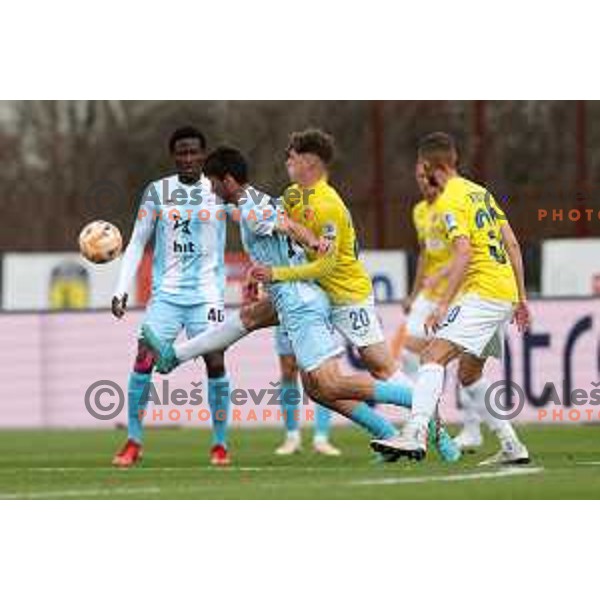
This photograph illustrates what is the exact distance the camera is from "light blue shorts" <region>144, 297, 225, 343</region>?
16312 millimetres

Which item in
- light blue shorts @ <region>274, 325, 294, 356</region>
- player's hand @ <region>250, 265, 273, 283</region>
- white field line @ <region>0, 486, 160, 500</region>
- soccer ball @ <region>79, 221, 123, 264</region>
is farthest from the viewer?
light blue shorts @ <region>274, 325, 294, 356</region>

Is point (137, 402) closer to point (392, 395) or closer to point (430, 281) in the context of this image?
point (392, 395)

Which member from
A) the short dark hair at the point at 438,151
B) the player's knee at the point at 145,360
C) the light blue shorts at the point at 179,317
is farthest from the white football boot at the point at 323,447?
the short dark hair at the point at 438,151

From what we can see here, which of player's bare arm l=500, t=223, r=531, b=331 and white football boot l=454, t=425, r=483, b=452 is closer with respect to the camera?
player's bare arm l=500, t=223, r=531, b=331

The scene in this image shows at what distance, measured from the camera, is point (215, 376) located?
16297 mm

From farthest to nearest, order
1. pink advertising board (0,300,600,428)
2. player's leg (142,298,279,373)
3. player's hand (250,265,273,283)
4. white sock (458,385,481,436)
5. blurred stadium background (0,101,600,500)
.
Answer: blurred stadium background (0,101,600,500), pink advertising board (0,300,600,428), white sock (458,385,481,436), player's leg (142,298,279,373), player's hand (250,265,273,283)

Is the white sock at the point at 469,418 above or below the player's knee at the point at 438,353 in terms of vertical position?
below

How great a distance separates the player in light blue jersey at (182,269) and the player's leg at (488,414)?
1.64m

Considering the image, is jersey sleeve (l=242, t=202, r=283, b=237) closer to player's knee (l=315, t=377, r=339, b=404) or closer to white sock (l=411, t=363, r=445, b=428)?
player's knee (l=315, t=377, r=339, b=404)

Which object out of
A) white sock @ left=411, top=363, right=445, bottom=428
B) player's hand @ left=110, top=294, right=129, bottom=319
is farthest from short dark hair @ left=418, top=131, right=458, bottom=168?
player's hand @ left=110, top=294, right=129, bottom=319

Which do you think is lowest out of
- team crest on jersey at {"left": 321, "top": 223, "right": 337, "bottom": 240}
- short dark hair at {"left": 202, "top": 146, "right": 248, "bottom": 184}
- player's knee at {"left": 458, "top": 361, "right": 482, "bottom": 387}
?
player's knee at {"left": 458, "top": 361, "right": 482, "bottom": 387}

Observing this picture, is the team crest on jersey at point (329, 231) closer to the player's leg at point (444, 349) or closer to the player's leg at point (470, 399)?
the player's leg at point (444, 349)

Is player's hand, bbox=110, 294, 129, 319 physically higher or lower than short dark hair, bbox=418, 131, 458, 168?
lower

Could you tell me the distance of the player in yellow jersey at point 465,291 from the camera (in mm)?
14398
